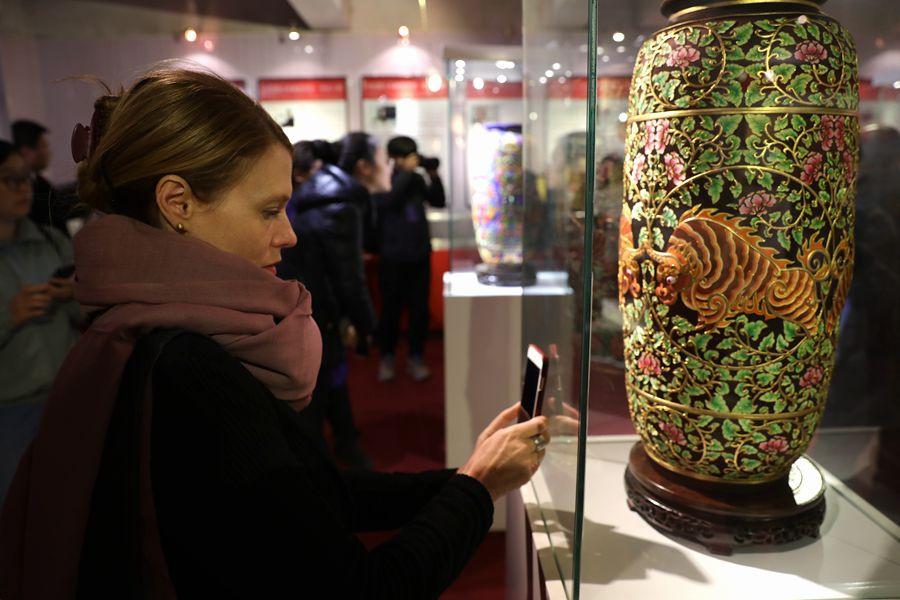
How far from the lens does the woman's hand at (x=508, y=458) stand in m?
0.78

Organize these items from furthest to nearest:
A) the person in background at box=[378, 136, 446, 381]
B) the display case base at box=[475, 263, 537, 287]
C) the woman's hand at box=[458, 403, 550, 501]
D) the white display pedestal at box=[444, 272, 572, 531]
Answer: the person in background at box=[378, 136, 446, 381]
the display case base at box=[475, 263, 537, 287]
the white display pedestal at box=[444, 272, 572, 531]
the woman's hand at box=[458, 403, 550, 501]

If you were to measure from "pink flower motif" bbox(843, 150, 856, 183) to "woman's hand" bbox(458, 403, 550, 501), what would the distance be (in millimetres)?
508

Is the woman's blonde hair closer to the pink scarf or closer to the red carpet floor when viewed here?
→ the pink scarf

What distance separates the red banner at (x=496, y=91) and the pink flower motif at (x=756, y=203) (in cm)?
201

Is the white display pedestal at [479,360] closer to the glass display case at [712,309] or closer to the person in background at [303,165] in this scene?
the person in background at [303,165]

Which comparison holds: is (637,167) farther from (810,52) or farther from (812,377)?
(812,377)

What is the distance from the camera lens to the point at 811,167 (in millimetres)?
801

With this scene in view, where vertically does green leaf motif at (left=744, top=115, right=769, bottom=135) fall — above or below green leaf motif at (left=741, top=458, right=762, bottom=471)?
above

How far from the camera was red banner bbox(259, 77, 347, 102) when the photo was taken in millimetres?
4930

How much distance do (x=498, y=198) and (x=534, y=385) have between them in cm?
161

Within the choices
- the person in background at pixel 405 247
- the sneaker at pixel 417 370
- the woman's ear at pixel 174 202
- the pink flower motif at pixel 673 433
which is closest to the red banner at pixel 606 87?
the pink flower motif at pixel 673 433

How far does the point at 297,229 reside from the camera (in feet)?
7.48

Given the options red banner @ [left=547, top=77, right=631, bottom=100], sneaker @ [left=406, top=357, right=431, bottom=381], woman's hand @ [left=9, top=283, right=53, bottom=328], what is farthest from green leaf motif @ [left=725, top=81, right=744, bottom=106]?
sneaker @ [left=406, top=357, right=431, bottom=381]

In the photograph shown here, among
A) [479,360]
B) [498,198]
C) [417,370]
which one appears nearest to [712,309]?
[479,360]
